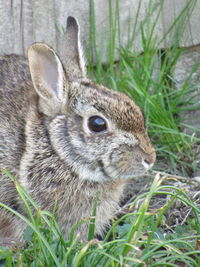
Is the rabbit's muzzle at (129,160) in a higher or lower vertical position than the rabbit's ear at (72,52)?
lower

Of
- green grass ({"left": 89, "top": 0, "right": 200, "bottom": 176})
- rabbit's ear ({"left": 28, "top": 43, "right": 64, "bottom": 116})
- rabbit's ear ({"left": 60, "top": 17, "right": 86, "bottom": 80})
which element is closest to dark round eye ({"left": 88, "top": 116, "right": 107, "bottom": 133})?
rabbit's ear ({"left": 28, "top": 43, "right": 64, "bottom": 116})

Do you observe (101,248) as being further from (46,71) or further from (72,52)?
(72,52)

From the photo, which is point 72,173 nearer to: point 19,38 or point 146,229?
point 146,229

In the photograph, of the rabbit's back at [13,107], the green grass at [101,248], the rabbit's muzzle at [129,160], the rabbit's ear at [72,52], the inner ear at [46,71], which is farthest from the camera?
the rabbit's ear at [72,52]

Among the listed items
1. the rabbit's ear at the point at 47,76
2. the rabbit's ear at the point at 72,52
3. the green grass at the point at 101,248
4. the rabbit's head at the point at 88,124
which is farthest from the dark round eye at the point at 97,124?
the green grass at the point at 101,248

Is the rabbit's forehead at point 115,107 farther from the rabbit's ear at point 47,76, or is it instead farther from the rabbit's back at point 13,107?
the rabbit's back at point 13,107

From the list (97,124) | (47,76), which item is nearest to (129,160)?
(97,124)

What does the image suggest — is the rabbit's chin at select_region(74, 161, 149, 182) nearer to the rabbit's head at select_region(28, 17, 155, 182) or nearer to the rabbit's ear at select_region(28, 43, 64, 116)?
the rabbit's head at select_region(28, 17, 155, 182)
